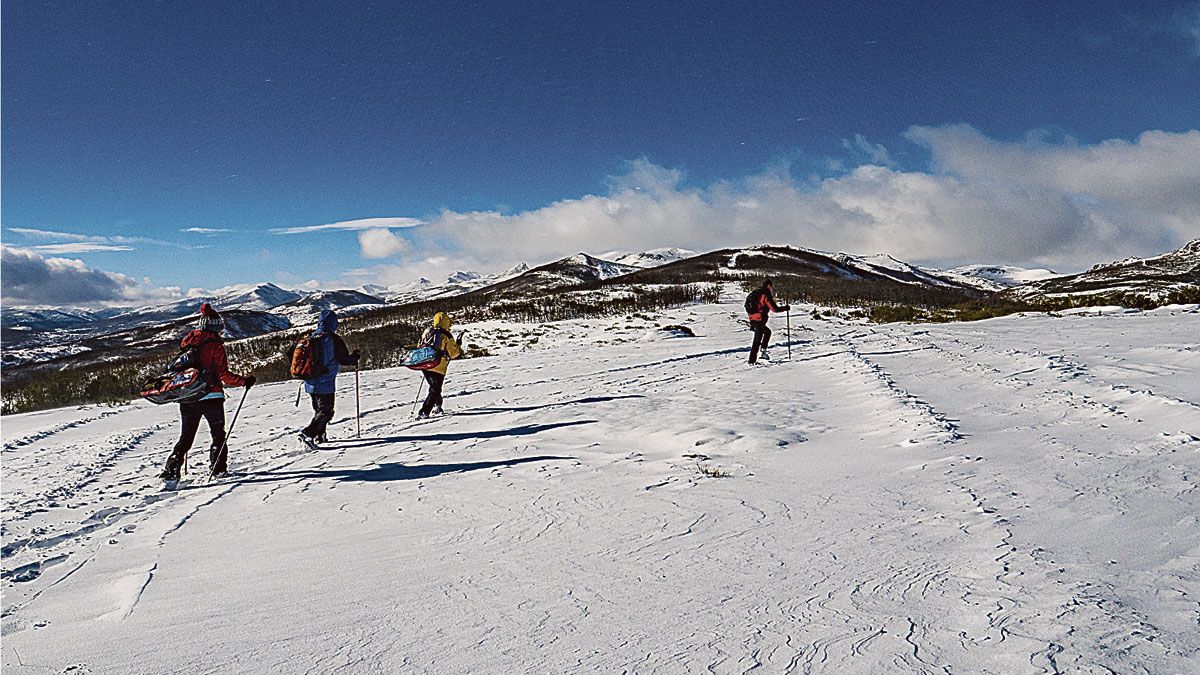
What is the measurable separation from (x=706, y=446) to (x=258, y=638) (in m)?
4.81

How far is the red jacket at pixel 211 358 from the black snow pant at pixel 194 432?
24 centimetres

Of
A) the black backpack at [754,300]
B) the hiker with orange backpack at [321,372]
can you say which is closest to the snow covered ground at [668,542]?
the hiker with orange backpack at [321,372]

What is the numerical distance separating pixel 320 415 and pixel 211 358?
2.06m

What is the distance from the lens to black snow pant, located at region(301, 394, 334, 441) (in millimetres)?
9250

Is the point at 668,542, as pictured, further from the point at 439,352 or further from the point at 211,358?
the point at 439,352

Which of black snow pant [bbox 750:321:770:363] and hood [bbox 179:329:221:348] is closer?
hood [bbox 179:329:221:348]

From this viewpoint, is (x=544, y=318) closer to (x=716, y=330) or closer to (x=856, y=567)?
(x=716, y=330)

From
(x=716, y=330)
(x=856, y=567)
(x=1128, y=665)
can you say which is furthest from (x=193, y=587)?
(x=716, y=330)

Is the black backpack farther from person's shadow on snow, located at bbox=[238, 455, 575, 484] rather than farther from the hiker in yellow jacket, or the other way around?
person's shadow on snow, located at bbox=[238, 455, 575, 484]

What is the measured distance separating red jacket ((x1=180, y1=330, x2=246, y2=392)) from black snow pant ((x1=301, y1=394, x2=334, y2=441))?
1731 mm

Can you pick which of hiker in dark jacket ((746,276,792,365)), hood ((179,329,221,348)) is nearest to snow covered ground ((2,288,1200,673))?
hood ((179,329,221,348))

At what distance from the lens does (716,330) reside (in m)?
26.8

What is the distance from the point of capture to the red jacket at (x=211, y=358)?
7.45m

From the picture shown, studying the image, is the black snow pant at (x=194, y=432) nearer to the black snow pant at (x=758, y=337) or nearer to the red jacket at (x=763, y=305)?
the black snow pant at (x=758, y=337)
